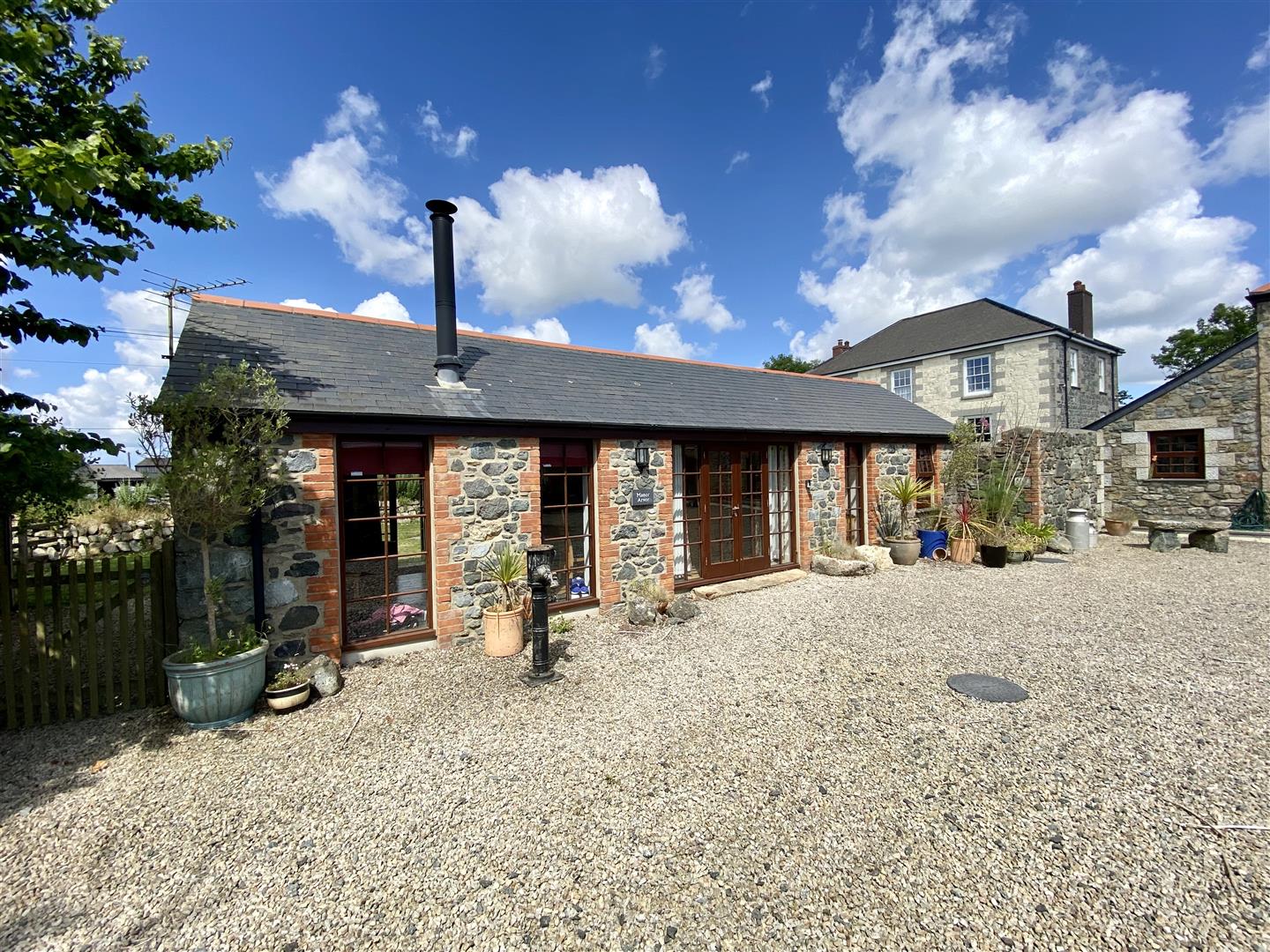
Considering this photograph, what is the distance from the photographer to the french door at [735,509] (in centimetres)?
884

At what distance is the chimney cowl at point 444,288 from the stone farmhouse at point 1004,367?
1731 cm

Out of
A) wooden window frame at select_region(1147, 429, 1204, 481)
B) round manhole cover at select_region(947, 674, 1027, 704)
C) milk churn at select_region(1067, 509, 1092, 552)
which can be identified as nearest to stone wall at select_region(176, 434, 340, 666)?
round manhole cover at select_region(947, 674, 1027, 704)

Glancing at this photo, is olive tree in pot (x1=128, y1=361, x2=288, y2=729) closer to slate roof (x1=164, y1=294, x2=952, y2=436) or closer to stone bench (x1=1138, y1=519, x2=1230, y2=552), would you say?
slate roof (x1=164, y1=294, x2=952, y2=436)

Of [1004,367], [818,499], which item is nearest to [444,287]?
[818,499]

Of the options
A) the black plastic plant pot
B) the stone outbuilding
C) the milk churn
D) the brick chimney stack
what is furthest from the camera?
the brick chimney stack

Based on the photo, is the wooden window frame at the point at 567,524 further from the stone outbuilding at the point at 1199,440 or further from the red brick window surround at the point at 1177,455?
the red brick window surround at the point at 1177,455

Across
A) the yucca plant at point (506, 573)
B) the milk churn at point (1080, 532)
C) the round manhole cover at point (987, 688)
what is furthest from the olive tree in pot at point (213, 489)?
the milk churn at point (1080, 532)

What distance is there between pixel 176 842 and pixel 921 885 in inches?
166

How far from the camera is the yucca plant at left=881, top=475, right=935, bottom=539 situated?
1068cm

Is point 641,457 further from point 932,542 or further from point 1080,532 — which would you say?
point 1080,532

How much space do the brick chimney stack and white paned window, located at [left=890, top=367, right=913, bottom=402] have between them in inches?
222

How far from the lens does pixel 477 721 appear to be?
14.6 feet

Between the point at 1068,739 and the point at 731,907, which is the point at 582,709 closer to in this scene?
the point at 731,907

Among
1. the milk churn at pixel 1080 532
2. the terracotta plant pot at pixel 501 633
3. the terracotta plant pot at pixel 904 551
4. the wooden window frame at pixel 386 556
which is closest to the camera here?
the wooden window frame at pixel 386 556
